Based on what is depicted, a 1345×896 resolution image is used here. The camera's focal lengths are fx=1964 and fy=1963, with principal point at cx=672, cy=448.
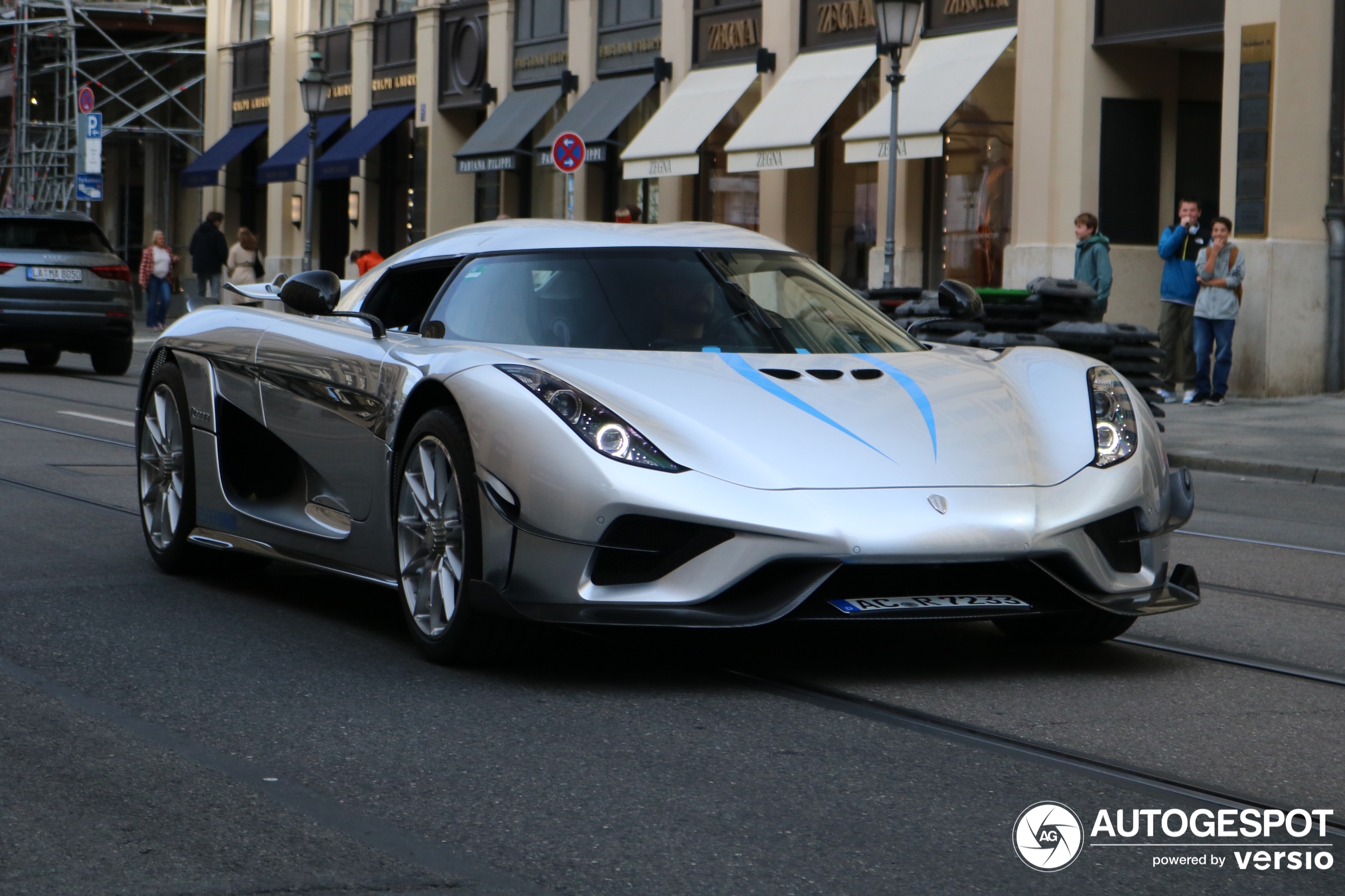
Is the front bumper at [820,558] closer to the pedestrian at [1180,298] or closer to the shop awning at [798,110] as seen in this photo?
the pedestrian at [1180,298]

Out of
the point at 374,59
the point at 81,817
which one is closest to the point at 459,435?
the point at 81,817

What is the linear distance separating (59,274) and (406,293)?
1447cm

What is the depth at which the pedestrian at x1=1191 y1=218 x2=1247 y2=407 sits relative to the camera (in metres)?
17.4

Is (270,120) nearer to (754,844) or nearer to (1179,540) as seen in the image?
(1179,540)

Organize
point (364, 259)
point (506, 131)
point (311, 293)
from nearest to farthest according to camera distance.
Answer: point (311, 293), point (364, 259), point (506, 131)

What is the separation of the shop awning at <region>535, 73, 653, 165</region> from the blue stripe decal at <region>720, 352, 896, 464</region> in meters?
21.9

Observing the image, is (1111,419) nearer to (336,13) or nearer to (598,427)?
(598,427)

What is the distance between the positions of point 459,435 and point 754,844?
1965mm

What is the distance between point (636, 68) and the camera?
28.3 metres

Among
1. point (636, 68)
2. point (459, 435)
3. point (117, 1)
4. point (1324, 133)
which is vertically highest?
point (117, 1)

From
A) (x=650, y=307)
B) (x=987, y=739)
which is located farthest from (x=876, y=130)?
(x=987, y=739)

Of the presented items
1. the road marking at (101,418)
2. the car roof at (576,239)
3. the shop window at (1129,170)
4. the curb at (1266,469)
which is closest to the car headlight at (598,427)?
the car roof at (576,239)

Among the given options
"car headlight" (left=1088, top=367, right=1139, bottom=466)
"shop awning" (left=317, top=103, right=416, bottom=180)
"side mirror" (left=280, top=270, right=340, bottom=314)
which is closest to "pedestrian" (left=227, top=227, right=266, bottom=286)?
"shop awning" (left=317, top=103, right=416, bottom=180)

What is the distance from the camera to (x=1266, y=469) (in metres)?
13.0
